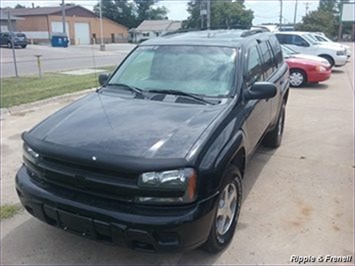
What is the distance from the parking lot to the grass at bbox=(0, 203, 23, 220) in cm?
8

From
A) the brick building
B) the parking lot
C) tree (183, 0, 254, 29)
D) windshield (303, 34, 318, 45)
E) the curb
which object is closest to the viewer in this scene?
the parking lot

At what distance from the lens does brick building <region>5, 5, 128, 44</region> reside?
5925 cm

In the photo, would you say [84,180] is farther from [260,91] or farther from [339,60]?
[339,60]

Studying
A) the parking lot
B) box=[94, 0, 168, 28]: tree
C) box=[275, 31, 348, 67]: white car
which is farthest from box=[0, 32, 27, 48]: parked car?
box=[94, 0, 168, 28]: tree

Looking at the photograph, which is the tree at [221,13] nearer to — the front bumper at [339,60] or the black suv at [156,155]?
the front bumper at [339,60]

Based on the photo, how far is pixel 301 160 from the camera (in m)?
5.12

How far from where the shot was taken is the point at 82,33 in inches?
2576

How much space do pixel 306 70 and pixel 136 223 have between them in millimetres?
10535

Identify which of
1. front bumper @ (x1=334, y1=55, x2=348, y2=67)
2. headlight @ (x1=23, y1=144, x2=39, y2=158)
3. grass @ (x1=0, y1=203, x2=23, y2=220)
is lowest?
grass @ (x1=0, y1=203, x2=23, y2=220)

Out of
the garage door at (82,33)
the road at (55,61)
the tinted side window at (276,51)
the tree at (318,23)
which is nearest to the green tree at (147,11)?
the garage door at (82,33)

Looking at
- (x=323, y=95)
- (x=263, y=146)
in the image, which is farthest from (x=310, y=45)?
(x=263, y=146)

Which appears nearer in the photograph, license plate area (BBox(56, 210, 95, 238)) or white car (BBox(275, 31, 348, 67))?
license plate area (BBox(56, 210, 95, 238))

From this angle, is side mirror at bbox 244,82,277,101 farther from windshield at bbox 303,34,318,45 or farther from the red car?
windshield at bbox 303,34,318,45

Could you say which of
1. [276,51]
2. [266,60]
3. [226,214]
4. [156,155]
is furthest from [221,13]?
[156,155]
